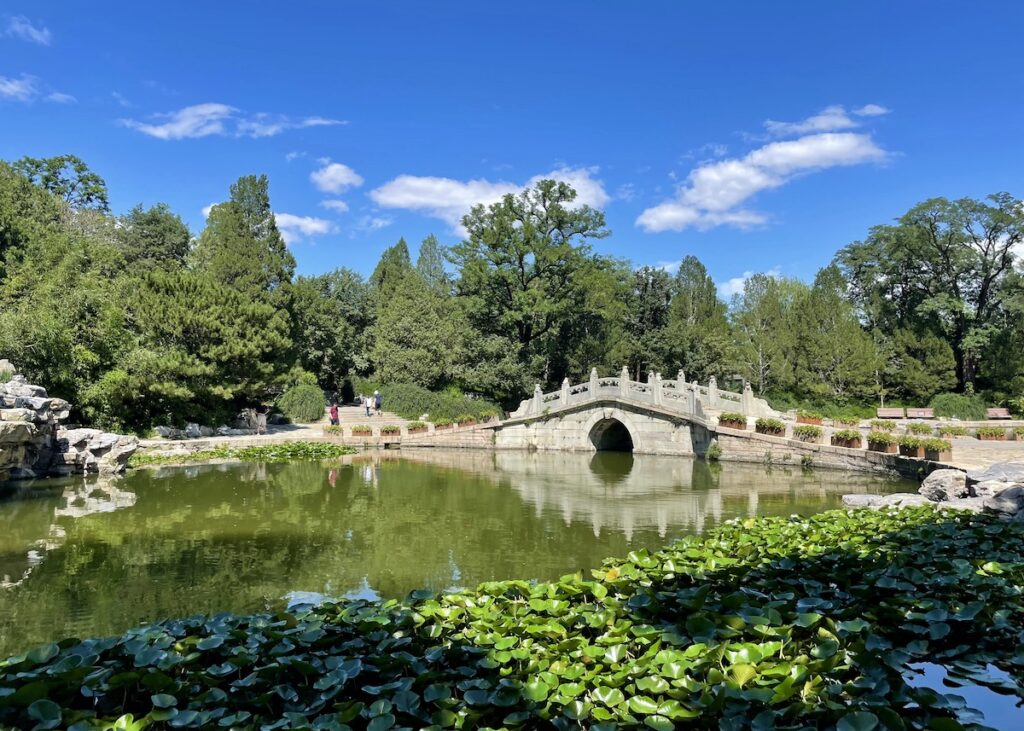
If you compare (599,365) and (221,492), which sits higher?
(599,365)

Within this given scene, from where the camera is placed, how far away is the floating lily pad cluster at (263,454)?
17.2 m

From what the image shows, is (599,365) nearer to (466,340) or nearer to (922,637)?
(466,340)

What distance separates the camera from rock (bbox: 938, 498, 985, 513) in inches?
343

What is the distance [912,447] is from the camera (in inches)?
573

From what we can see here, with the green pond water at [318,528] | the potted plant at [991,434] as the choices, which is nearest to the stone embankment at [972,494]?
the green pond water at [318,528]

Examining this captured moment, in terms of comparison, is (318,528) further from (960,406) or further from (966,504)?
(960,406)

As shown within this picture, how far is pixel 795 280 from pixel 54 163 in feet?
147

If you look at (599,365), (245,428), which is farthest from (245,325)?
(599,365)

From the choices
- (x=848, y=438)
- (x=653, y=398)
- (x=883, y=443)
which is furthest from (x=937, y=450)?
(x=653, y=398)

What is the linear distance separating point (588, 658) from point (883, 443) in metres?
14.2

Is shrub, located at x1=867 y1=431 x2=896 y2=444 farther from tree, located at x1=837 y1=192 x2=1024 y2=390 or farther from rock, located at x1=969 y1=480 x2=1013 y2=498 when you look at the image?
tree, located at x1=837 y1=192 x2=1024 y2=390

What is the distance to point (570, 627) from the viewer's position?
4465 mm

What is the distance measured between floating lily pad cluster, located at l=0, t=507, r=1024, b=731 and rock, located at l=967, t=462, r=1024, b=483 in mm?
5072

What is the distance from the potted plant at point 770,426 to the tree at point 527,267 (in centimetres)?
1053
